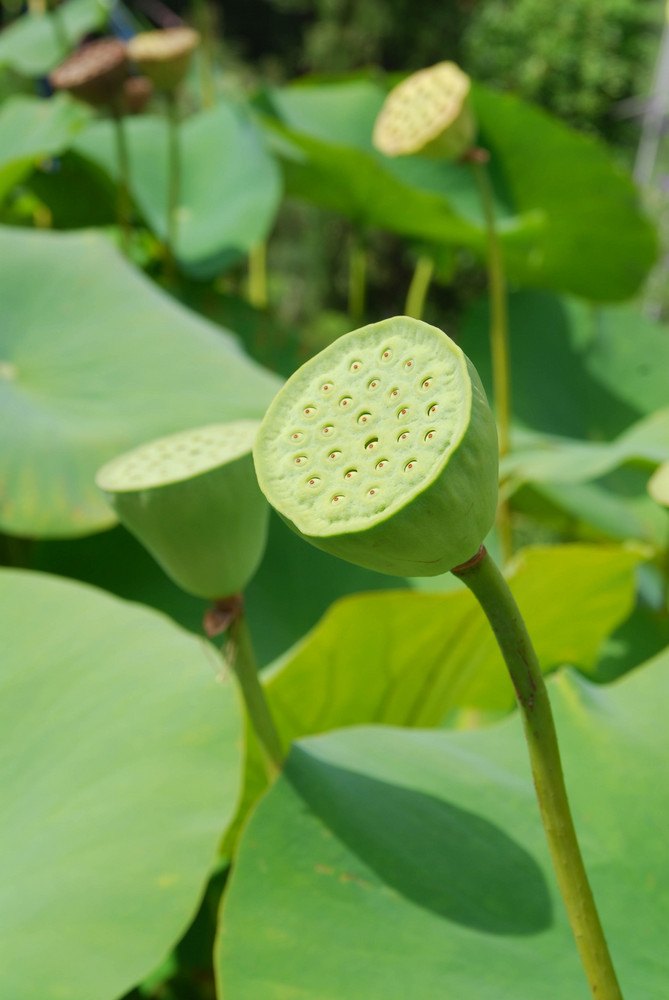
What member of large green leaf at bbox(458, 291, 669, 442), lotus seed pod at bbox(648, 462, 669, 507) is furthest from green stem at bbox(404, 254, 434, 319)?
lotus seed pod at bbox(648, 462, 669, 507)

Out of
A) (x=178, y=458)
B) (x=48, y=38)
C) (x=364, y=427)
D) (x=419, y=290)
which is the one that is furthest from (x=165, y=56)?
(x=364, y=427)

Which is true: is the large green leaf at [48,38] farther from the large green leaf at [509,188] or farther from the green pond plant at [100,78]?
the green pond plant at [100,78]

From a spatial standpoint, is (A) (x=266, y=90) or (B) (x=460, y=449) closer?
(B) (x=460, y=449)

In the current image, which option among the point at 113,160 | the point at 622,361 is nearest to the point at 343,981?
the point at 622,361

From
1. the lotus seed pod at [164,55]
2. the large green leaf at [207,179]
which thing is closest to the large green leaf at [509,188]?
the large green leaf at [207,179]

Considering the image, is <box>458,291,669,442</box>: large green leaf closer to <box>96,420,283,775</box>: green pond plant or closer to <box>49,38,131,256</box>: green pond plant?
<box>49,38,131,256</box>: green pond plant

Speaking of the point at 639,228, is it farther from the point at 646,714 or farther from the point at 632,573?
the point at 646,714
